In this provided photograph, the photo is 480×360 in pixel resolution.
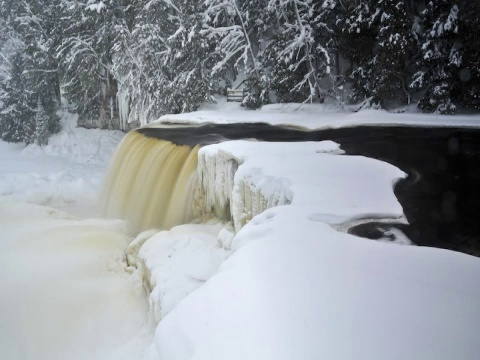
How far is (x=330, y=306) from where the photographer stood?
1.87 meters

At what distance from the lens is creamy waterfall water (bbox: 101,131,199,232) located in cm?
695

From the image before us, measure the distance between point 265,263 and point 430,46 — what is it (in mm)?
11087

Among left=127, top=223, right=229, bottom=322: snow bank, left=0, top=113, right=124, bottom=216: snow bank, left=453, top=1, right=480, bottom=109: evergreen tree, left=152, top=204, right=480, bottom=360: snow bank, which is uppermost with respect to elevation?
left=453, top=1, right=480, bottom=109: evergreen tree

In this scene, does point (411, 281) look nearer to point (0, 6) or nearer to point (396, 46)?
point (396, 46)

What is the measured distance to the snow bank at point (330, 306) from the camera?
5.35ft

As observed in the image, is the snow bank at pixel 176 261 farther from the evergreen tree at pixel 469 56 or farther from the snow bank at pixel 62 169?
the evergreen tree at pixel 469 56

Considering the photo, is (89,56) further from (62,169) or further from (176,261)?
(176,261)

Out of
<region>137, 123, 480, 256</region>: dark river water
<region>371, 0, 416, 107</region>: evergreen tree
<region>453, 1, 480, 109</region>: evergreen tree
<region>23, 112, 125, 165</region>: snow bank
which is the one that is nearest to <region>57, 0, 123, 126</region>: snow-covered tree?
<region>23, 112, 125, 165</region>: snow bank

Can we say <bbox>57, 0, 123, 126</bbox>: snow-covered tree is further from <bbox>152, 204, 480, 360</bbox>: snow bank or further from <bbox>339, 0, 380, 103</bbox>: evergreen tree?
<bbox>152, 204, 480, 360</bbox>: snow bank

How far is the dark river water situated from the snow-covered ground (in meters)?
0.32

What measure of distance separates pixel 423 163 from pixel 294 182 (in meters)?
2.94

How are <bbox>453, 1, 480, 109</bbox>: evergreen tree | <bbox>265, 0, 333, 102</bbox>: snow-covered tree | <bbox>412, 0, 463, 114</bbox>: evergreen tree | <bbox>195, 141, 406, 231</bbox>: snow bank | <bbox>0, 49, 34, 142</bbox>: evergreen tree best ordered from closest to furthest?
1. <bbox>195, 141, 406, 231</bbox>: snow bank
2. <bbox>453, 1, 480, 109</bbox>: evergreen tree
3. <bbox>412, 0, 463, 114</bbox>: evergreen tree
4. <bbox>265, 0, 333, 102</bbox>: snow-covered tree
5. <bbox>0, 49, 34, 142</bbox>: evergreen tree

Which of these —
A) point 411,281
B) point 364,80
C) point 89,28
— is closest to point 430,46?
point 364,80

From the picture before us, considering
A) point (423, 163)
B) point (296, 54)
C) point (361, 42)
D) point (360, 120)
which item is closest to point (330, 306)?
point (423, 163)
